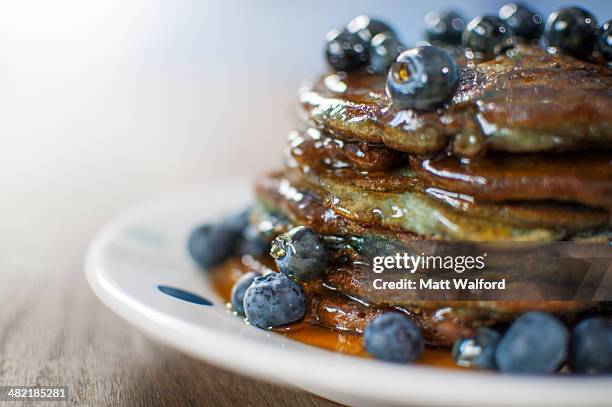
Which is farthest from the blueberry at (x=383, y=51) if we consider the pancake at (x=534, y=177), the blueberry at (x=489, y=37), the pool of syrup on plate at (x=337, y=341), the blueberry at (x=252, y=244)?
the pool of syrup on plate at (x=337, y=341)

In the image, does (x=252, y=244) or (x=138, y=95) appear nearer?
(x=252, y=244)

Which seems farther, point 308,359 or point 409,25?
point 409,25

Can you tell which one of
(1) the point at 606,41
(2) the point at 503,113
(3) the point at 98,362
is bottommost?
(3) the point at 98,362

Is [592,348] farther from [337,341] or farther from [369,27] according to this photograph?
[369,27]

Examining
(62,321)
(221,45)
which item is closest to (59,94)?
(221,45)

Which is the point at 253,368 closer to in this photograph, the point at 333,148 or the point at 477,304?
the point at 477,304

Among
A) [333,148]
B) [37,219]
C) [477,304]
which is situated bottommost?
[37,219]

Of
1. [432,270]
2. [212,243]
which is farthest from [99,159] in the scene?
[432,270]
